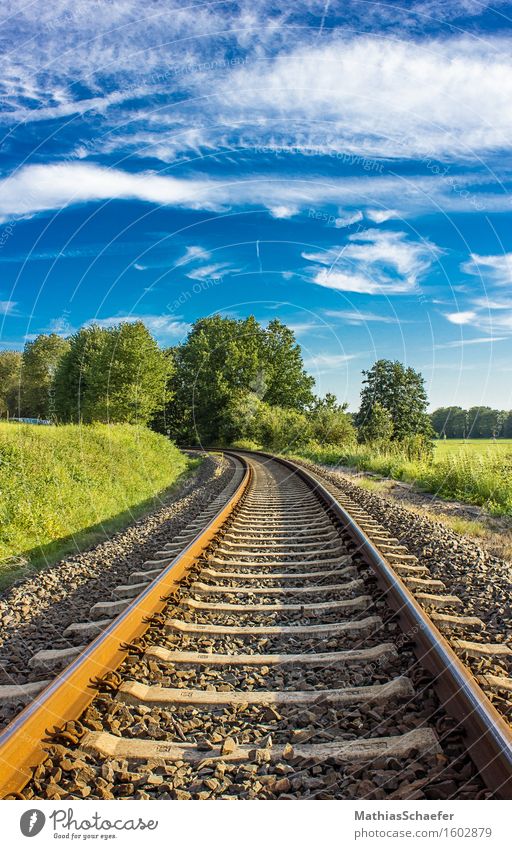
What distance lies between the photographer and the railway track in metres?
2.10

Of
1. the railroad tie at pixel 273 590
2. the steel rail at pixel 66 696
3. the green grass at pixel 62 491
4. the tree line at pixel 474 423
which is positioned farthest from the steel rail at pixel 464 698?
the tree line at pixel 474 423

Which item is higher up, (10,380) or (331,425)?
(10,380)

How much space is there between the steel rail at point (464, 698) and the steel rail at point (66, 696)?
1667mm

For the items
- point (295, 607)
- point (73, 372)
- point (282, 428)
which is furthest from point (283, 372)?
point (295, 607)

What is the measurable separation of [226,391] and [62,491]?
29.1 metres

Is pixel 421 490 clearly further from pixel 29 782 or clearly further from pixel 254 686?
pixel 29 782

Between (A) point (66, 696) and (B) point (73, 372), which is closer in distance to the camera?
(A) point (66, 696)

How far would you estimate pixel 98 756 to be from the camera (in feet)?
7.53

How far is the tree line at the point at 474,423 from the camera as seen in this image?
12336 mm

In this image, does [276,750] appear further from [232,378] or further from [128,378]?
[232,378]

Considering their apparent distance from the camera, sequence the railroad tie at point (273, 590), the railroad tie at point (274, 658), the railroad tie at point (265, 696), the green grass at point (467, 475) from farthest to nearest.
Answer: the green grass at point (467, 475) < the railroad tie at point (273, 590) < the railroad tie at point (274, 658) < the railroad tie at point (265, 696)

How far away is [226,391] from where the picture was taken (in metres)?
38.2

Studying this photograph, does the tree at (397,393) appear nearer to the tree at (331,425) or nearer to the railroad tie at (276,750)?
the tree at (331,425)

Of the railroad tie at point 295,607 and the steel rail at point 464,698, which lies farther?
the railroad tie at point 295,607
